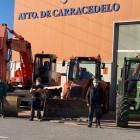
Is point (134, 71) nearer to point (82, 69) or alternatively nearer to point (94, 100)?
point (94, 100)

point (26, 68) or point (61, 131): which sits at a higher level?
point (26, 68)

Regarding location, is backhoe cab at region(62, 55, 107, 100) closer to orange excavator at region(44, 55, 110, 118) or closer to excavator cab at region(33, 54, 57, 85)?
orange excavator at region(44, 55, 110, 118)

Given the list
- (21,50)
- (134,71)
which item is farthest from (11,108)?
(134,71)

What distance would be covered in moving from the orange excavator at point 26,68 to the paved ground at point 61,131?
4348 millimetres

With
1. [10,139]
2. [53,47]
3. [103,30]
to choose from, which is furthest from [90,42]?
[10,139]

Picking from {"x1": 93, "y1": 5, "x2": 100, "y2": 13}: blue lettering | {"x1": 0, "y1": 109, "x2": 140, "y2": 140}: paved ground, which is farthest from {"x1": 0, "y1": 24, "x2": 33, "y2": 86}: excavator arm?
{"x1": 93, "y1": 5, "x2": 100, "y2": 13}: blue lettering

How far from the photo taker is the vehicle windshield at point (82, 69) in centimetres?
1398

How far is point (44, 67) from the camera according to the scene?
1666 centimetres

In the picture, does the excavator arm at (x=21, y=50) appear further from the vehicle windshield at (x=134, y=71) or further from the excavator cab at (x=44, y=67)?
the vehicle windshield at (x=134, y=71)

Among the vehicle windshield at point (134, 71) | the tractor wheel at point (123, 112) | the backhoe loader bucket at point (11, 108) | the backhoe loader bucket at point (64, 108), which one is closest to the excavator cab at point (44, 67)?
the backhoe loader bucket at point (11, 108)

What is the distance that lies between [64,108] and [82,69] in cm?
263

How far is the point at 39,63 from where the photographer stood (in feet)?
55.0

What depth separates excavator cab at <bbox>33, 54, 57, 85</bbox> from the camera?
16.5 m

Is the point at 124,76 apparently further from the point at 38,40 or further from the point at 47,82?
the point at 38,40
